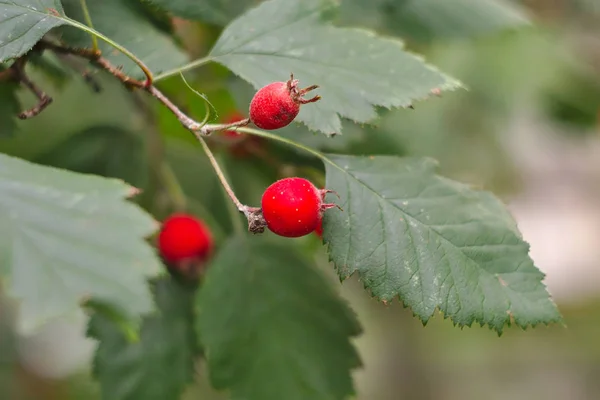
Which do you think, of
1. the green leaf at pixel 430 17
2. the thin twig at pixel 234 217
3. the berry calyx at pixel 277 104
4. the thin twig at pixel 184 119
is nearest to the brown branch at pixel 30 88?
the thin twig at pixel 184 119

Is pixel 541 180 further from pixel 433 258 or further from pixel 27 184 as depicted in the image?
pixel 27 184

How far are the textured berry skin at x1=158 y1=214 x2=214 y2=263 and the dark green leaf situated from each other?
0.35 m

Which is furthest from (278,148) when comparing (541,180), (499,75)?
(541,180)

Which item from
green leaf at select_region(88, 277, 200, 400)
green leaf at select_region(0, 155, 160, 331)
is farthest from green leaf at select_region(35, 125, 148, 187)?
green leaf at select_region(0, 155, 160, 331)

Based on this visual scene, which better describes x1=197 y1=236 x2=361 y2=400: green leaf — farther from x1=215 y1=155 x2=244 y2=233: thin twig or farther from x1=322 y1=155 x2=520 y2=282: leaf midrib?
x1=322 y1=155 x2=520 y2=282: leaf midrib

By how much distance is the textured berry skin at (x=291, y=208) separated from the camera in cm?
69

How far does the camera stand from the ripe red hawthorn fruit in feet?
2.27

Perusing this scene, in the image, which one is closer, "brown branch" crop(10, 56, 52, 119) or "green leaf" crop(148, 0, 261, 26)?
"brown branch" crop(10, 56, 52, 119)

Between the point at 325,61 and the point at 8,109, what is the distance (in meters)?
0.50

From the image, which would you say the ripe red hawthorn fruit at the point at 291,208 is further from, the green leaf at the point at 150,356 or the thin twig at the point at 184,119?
the green leaf at the point at 150,356

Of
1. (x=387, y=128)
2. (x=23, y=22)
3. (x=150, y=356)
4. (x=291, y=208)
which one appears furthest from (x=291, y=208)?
(x=387, y=128)

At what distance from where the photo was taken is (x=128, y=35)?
89 cm

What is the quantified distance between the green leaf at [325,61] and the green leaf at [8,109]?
334 millimetres

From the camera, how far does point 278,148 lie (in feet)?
3.61
